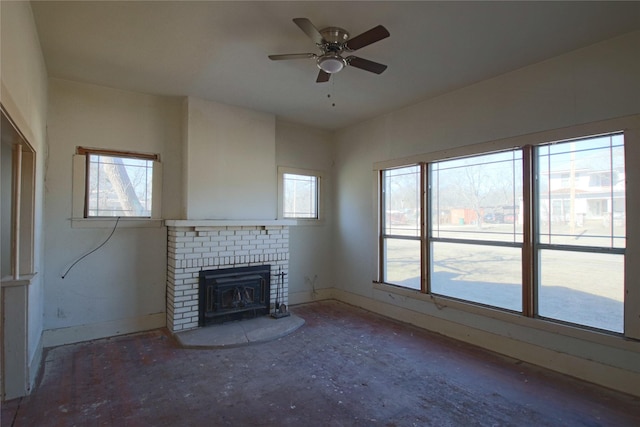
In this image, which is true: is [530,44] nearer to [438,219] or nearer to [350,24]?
[350,24]

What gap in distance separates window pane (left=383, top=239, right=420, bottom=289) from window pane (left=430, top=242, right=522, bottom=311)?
26 cm

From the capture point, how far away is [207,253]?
416 cm

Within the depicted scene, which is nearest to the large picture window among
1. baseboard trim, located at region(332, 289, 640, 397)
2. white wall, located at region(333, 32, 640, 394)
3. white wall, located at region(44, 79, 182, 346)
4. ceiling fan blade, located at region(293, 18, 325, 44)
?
white wall, located at region(333, 32, 640, 394)

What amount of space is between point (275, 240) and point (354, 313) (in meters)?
1.56

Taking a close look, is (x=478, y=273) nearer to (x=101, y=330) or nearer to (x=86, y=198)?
(x=101, y=330)

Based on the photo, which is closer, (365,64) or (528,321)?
(365,64)

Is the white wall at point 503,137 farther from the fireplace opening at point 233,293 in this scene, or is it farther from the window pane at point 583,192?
the fireplace opening at point 233,293

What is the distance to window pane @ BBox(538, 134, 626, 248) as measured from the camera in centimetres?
283

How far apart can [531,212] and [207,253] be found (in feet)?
11.9

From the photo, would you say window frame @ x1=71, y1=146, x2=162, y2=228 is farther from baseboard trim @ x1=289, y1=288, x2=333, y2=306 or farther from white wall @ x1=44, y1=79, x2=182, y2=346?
baseboard trim @ x1=289, y1=288, x2=333, y2=306

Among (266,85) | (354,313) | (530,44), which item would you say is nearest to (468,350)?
(354,313)

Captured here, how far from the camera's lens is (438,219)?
4.20 meters

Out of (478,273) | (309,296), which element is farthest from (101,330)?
(478,273)

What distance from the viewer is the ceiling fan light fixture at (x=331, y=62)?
266 cm
